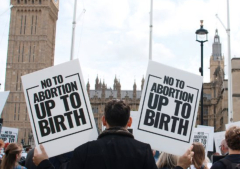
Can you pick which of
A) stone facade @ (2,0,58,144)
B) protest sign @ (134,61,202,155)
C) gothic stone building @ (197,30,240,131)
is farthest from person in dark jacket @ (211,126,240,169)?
Answer: stone facade @ (2,0,58,144)

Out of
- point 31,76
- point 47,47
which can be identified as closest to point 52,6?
point 47,47

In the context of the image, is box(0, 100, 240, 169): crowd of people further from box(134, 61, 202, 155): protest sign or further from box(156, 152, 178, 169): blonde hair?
box(156, 152, 178, 169): blonde hair

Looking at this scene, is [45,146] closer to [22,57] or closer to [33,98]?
[33,98]

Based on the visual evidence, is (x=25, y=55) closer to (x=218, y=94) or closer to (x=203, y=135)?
(x=218, y=94)

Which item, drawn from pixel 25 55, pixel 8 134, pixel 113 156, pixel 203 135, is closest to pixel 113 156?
pixel 113 156

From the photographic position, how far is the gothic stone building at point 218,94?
101 feet

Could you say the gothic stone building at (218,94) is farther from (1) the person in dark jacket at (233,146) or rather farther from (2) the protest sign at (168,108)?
(1) the person in dark jacket at (233,146)

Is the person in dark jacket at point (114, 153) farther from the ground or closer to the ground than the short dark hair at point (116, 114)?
closer to the ground

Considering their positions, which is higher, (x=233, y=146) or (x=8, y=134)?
(x=233, y=146)

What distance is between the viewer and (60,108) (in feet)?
10.6

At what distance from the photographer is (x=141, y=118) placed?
325 centimetres

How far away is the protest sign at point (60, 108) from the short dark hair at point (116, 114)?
56 centimetres

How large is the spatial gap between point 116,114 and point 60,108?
76cm

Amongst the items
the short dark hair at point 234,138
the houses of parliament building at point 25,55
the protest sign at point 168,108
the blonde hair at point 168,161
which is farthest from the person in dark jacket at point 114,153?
the houses of parliament building at point 25,55
